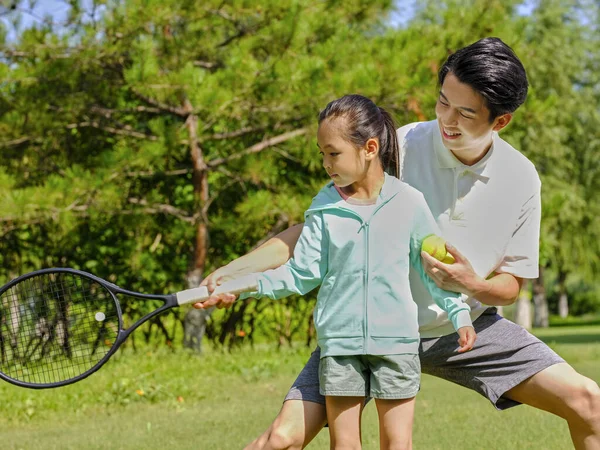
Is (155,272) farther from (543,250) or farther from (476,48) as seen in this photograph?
(476,48)

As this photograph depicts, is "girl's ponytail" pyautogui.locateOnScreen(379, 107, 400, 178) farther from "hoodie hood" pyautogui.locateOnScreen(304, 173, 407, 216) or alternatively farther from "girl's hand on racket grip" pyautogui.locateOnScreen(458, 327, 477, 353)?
Answer: "girl's hand on racket grip" pyautogui.locateOnScreen(458, 327, 477, 353)

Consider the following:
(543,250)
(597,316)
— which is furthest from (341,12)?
(597,316)

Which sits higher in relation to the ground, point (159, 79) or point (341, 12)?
point (341, 12)

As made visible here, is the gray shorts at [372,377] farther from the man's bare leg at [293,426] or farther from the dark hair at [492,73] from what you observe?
the dark hair at [492,73]

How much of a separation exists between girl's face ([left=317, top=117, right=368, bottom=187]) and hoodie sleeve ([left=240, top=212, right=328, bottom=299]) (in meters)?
0.15

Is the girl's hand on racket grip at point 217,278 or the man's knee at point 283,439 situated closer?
the man's knee at point 283,439

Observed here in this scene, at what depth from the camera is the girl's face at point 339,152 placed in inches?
125

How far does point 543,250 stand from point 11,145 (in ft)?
25.1

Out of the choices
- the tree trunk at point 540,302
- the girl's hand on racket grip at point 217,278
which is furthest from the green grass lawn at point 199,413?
the tree trunk at point 540,302

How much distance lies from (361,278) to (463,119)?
66 centimetres

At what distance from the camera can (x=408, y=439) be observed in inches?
122

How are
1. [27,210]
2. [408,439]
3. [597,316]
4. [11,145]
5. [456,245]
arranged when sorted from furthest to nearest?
[597,316], [11,145], [27,210], [456,245], [408,439]

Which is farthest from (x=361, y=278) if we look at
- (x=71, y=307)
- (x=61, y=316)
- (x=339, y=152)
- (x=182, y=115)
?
(x=182, y=115)

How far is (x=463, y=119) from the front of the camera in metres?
3.32
